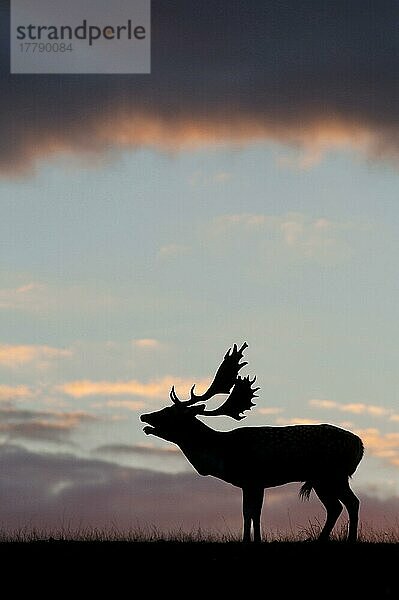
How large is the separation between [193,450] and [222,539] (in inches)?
142

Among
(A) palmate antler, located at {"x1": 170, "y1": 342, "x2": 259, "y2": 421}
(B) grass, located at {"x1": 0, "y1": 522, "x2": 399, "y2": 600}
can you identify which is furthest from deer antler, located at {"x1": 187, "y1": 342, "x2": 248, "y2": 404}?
(B) grass, located at {"x1": 0, "y1": 522, "x2": 399, "y2": 600}

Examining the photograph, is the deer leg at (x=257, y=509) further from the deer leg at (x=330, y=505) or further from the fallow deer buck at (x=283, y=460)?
the deer leg at (x=330, y=505)

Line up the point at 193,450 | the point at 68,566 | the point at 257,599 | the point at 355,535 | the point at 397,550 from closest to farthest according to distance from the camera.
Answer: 1. the point at 257,599
2. the point at 68,566
3. the point at 397,550
4. the point at 355,535
5. the point at 193,450

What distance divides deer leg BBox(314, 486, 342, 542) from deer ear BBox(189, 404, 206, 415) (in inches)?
108

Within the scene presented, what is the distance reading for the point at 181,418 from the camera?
75.7 feet

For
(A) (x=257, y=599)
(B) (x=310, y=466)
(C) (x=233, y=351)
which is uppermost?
(C) (x=233, y=351)

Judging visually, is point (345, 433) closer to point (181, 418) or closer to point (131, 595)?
point (181, 418)

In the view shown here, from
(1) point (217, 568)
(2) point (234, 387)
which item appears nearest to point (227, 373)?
(2) point (234, 387)

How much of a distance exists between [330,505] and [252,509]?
1.58m

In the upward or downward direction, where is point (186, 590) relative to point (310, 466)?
downward

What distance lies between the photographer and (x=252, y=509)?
21406 mm

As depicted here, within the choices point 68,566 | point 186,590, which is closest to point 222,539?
point 68,566

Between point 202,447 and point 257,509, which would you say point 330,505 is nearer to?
point 257,509

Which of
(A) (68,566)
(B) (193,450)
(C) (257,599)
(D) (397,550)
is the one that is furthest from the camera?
(B) (193,450)
